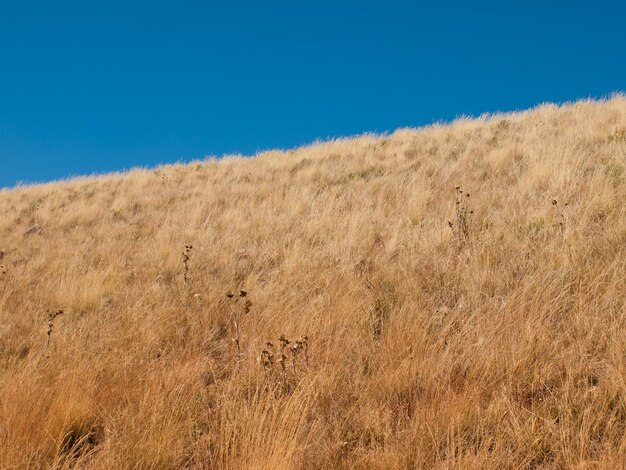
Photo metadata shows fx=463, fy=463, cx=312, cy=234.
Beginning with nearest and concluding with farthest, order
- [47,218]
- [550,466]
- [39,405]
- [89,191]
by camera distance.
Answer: [550,466]
[39,405]
[47,218]
[89,191]

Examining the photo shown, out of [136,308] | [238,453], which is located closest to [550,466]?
[238,453]

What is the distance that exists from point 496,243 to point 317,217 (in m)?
2.80

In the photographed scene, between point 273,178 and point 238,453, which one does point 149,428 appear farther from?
point 273,178

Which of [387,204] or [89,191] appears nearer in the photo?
[387,204]

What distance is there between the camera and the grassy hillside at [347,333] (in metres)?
2.13

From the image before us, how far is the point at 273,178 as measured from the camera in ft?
34.3

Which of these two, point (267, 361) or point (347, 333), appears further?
point (347, 333)

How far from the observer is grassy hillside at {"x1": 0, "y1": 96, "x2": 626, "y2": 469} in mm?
2131

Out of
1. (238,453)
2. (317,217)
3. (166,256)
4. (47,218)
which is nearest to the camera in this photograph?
(238,453)

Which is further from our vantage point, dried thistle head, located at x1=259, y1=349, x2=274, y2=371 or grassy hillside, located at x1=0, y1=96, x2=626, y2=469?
dried thistle head, located at x1=259, y1=349, x2=274, y2=371

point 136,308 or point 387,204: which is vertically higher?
point 387,204

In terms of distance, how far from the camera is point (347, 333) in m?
3.21

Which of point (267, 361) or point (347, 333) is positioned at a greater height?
point (347, 333)

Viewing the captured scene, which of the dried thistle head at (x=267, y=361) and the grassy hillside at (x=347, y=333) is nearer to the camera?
the grassy hillside at (x=347, y=333)
